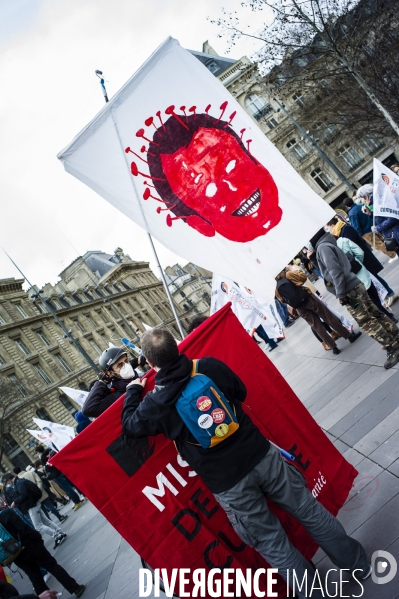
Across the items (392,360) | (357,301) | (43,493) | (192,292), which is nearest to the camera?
(392,360)

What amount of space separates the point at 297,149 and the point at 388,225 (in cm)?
3866

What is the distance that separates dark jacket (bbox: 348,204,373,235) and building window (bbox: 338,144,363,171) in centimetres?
3543

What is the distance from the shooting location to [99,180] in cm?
357

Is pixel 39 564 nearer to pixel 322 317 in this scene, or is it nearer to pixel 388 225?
pixel 322 317

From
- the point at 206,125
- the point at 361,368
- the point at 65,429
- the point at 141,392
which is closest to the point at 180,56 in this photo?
the point at 206,125

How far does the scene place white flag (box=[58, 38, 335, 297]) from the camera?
351cm

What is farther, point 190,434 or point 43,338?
point 43,338

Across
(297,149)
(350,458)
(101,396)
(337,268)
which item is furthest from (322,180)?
(101,396)

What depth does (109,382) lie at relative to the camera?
4609 mm

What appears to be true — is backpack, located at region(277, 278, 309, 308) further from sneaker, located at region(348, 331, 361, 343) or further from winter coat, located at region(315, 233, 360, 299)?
winter coat, located at region(315, 233, 360, 299)

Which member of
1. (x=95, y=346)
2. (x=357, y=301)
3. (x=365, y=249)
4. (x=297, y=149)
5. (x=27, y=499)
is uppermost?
(x=297, y=149)

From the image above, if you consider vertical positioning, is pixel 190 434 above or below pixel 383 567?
above

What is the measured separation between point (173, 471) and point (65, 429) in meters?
8.73

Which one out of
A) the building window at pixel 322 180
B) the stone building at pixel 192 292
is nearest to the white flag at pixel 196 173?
the building window at pixel 322 180
